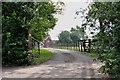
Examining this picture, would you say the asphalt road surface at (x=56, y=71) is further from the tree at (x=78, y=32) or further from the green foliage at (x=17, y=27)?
the tree at (x=78, y=32)

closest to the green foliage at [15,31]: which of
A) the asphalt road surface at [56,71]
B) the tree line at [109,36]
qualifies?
the asphalt road surface at [56,71]

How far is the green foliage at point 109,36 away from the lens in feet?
14.2

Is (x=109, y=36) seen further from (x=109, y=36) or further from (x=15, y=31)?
(x=15, y=31)

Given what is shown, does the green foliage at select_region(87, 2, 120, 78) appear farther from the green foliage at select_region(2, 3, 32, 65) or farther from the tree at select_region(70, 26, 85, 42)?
the green foliage at select_region(2, 3, 32, 65)

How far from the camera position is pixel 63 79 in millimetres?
5309

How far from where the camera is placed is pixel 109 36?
4664mm

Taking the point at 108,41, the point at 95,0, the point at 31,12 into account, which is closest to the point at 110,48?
the point at 108,41

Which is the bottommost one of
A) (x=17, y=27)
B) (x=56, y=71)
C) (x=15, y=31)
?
(x=56, y=71)

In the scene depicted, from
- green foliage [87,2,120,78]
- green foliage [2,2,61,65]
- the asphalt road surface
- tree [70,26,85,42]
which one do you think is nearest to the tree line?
green foliage [87,2,120,78]

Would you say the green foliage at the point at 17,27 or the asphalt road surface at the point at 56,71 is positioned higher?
the green foliage at the point at 17,27

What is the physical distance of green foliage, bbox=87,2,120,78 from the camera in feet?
14.2

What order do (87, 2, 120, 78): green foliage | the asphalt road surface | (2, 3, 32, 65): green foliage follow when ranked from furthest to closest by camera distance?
(2, 3, 32, 65): green foliage < the asphalt road surface < (87, 2, 120, 78): green foliage

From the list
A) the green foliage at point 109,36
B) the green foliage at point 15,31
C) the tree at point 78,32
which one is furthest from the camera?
the green foliage at point 15,31

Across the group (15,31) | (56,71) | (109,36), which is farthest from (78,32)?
(109,36)
